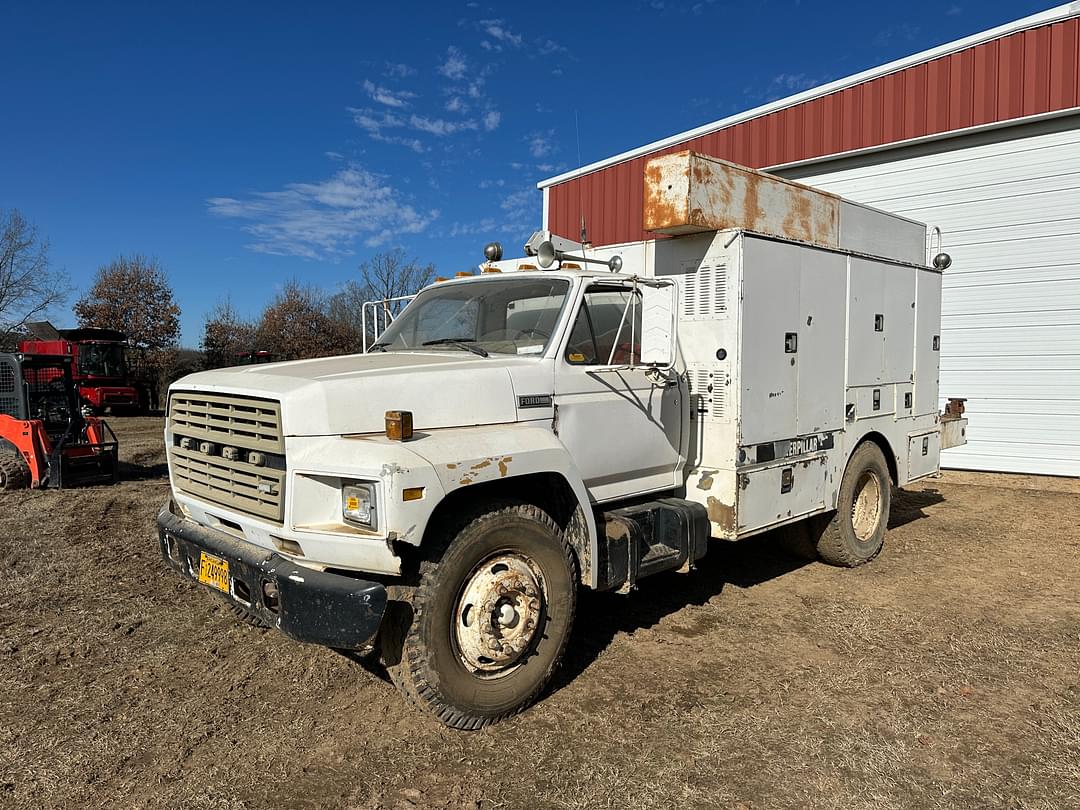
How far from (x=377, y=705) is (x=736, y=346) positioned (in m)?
3.14

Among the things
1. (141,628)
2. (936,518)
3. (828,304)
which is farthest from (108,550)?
(936,518)

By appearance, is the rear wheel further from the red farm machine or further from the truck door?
the red farm machine

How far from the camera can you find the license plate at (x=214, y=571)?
3.55m

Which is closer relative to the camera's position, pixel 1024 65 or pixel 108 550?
pixel 108 550

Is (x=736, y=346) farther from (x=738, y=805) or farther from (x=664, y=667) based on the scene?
(x=738, y=805)

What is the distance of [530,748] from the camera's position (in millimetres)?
3426

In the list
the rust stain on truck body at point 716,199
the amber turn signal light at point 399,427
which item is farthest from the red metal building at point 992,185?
the amber turn signal light at point 399,427

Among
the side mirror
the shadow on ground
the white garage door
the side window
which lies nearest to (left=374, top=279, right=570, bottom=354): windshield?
the side window

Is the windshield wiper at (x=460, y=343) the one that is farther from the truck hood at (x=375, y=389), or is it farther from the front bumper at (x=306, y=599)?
the front bumper at (x=306, y=599)

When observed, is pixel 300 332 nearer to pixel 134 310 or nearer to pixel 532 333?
pixel 134 310

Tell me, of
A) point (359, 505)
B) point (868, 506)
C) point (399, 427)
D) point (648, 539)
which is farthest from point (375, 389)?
point (868, 506)

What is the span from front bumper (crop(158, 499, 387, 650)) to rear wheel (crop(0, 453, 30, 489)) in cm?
876

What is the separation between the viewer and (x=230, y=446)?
369 cm

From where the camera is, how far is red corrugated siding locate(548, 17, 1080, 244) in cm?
1005
